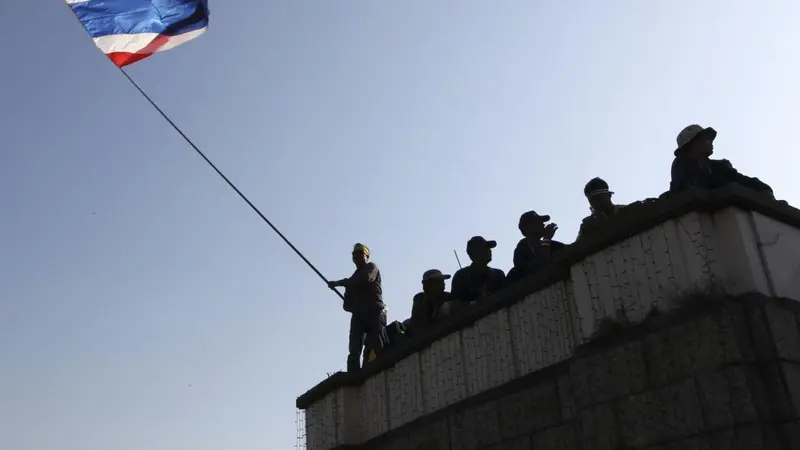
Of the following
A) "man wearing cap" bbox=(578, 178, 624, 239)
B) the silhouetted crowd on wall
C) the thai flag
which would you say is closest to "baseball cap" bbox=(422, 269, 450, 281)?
the silhouetted crowd on wall

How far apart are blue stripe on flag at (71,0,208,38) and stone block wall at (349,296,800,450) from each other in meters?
6.81

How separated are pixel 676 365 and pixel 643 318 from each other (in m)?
0.36

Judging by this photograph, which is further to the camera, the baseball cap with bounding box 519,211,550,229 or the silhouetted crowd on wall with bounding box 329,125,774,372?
the baseball cap with bounding box 519,211,550,229

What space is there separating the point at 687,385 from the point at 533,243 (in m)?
2.79

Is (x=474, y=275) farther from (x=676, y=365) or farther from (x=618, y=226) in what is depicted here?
(x=676, y=365)

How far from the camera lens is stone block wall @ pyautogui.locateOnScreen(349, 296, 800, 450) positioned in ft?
12.9

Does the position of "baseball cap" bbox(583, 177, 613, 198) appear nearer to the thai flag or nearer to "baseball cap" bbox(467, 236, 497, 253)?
"baseball cap" bbox(467, 236, 497, 253)

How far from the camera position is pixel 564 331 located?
5.26 meters

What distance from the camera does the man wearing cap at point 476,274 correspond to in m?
6.95

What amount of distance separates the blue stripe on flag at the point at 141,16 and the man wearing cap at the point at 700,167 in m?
6.60

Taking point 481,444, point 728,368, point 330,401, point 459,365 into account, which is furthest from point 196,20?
point 728,368

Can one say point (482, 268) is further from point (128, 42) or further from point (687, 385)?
point (128, 42)

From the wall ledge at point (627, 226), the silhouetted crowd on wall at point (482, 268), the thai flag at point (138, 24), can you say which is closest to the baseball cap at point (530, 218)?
the silhouetted crowd on wall at point (482, 268)

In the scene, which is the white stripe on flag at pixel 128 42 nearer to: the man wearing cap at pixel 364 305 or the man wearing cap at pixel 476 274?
the man wearing cap at pixel 364 305
